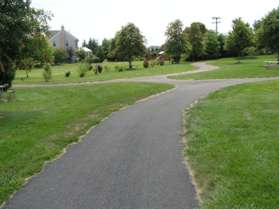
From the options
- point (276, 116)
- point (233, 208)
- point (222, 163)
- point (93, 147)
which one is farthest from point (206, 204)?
point (276, 116)

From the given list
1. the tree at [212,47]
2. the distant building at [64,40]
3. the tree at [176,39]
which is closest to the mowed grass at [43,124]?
the tree at [176,39]

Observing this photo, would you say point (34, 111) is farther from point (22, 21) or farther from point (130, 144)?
point (130, 144)

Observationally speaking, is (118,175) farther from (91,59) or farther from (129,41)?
(91,59)

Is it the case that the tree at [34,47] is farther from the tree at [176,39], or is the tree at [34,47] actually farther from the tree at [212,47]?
the tree at [212,47]

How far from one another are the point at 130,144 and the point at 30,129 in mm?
3370

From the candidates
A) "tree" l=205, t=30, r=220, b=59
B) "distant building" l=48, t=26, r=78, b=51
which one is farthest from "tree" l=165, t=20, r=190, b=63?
"distant building" l=48, t=26, r=78, b=51

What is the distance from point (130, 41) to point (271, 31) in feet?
68.3

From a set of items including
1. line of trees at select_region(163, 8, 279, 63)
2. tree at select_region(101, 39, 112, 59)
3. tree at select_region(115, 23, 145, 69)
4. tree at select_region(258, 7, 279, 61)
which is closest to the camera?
tree at select_region(258, 7, 279, 61)

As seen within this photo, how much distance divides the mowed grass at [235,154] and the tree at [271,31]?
28.2m

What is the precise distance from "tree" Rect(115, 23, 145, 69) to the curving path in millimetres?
46018

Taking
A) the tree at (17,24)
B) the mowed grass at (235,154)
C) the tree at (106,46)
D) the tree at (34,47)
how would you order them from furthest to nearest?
the tree at (106,46)
the tree at (34,47)
the tree at (17,24)
the mowed grass at (235,154)

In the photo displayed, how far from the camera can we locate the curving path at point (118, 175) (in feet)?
17.6

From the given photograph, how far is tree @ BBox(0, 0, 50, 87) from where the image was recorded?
1187 centimetres

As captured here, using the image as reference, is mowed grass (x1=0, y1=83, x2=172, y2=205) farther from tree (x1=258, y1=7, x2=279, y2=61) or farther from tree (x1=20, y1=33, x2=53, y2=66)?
tree (x1=258, y1=7, x2=279, y2=61)
